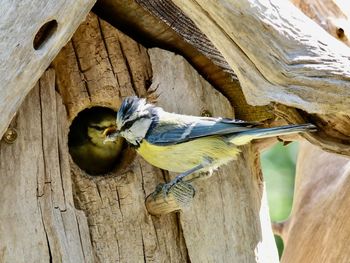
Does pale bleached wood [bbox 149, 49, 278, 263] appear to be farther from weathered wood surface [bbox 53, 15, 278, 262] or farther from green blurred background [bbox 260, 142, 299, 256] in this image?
green blurred background [bbox 260, 142, 299, 256]

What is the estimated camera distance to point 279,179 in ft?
19.2

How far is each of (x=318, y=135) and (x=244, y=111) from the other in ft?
2.11

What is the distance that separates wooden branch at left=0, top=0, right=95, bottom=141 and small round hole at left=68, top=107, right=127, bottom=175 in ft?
3.28

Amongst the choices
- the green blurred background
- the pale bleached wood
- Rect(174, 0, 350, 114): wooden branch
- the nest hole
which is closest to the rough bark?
Rect(174, 0, 350, 114): wooden branch

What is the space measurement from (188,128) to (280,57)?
603mm

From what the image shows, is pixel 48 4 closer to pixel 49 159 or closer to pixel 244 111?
pixel 49 159

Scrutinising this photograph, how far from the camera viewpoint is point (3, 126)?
9.94ft

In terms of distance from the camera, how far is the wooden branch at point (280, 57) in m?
2.91

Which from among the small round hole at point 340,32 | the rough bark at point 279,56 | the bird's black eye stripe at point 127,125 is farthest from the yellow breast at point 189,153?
the small round hole at point 340,32

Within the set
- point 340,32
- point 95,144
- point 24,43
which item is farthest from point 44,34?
point 340,32

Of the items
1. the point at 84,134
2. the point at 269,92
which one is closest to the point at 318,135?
the point at 269,92

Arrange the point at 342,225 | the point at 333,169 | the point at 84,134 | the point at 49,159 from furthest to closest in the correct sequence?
1. the point at 84,134
2. the point at 333,169
3. the point at 342,225
4. the point at 49,159

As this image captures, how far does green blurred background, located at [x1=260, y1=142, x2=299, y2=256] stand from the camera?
5672 mm

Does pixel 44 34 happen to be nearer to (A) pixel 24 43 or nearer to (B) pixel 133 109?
(A) pixel 24 43
